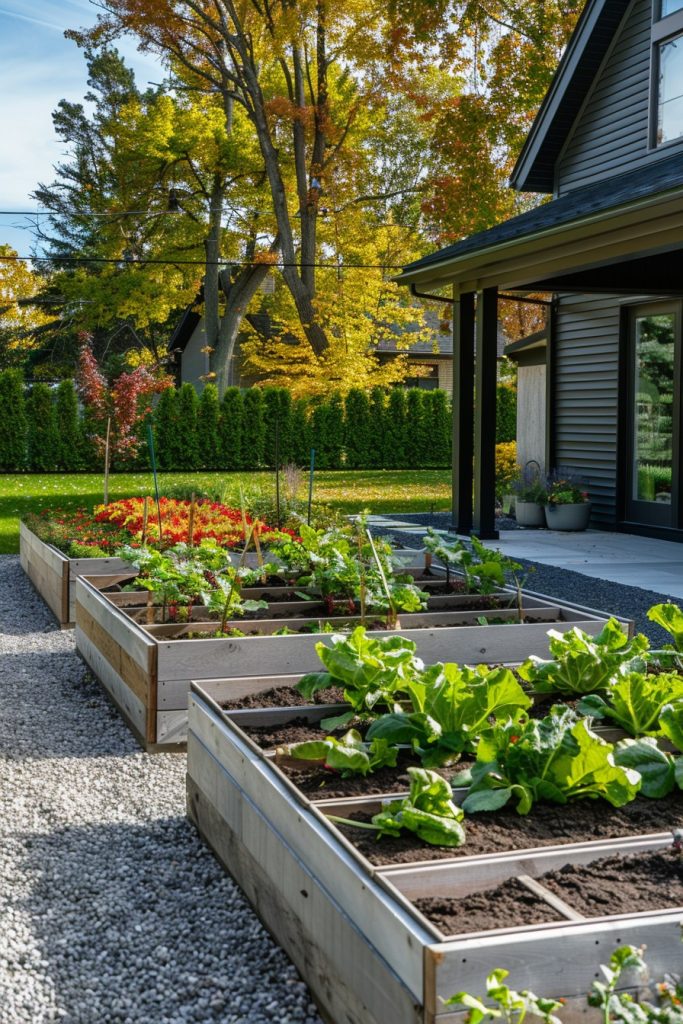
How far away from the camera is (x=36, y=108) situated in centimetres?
3406

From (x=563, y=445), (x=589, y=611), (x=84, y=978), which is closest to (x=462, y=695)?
(x=84, y=978)

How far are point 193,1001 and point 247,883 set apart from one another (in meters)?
0.51

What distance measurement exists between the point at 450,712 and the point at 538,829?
558mm

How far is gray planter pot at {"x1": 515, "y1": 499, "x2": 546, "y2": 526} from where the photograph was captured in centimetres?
1232

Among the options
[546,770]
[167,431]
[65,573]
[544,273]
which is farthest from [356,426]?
[546,770]

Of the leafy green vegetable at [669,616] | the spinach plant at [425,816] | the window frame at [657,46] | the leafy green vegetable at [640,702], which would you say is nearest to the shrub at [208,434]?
the window frame at [657,46]

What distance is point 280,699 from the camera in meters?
4.04

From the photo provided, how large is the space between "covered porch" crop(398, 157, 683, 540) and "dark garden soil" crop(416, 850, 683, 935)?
19.8 ft

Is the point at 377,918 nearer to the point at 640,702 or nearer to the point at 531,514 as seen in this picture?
the point at 640,702

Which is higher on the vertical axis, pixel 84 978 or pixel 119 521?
pixel 119 521

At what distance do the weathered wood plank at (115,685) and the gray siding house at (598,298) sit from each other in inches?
208

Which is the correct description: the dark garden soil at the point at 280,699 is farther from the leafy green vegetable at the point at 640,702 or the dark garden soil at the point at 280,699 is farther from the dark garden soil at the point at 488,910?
the dark garden soil at the point at 488,910

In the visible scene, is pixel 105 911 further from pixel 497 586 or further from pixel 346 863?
pixel 497 586

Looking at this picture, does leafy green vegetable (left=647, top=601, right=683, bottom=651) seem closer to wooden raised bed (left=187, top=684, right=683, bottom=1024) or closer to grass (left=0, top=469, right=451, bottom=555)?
wooden raised bed (left=187, top=684, right=683, bottom=1024)
